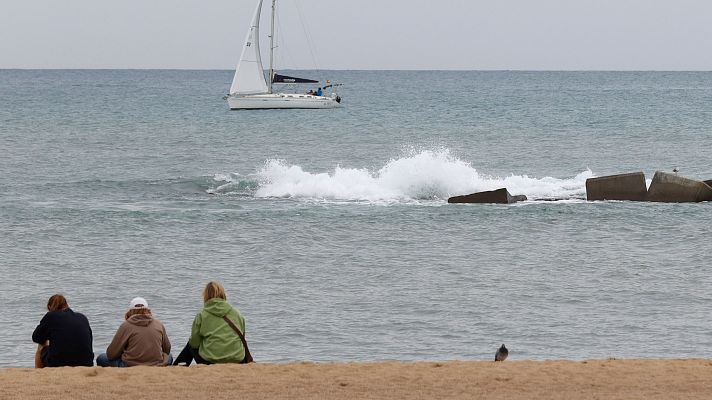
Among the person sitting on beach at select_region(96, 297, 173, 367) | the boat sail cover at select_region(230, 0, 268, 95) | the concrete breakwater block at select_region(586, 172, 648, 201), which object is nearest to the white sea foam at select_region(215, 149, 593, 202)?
the concrete breakwater block at select_region(586, 172, 648, 201)

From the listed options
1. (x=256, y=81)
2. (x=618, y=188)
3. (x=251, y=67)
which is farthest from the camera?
(x=256, y=81)

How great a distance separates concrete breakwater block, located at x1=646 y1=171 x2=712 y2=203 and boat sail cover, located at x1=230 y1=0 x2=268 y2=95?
157 ft

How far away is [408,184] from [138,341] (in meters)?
23.3

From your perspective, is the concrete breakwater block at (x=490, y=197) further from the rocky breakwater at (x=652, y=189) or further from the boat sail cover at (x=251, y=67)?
the boat sail cover at (x=251, y=67)

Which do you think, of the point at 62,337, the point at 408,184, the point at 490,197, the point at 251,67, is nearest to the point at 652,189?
the point at 490,197

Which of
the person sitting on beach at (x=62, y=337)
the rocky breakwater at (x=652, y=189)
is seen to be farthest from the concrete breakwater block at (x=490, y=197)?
the person sitting on beach at (x=62, y=337)

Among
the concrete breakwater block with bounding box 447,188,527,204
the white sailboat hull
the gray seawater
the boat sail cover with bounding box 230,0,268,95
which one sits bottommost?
the gray seawater

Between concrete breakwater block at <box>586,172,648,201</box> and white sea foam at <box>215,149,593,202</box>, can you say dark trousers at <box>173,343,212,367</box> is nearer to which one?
concrete breakwater block at <box>586,172,648,201</box>

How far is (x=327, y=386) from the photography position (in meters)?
10.9

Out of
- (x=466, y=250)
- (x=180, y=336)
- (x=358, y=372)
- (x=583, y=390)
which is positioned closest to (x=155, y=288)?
(x=180, y=336)

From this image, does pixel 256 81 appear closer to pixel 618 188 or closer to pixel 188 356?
pixel 618 188

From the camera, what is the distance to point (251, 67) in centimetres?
7625

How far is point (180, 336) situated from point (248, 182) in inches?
803

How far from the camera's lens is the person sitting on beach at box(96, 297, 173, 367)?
11.4m
